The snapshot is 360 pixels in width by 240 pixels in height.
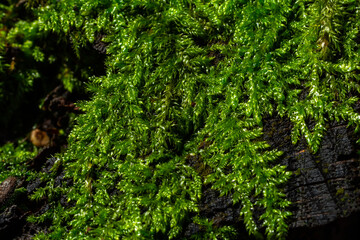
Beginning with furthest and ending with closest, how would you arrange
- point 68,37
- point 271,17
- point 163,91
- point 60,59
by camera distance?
point 60,59, point 68,37, point 163,91, point 271,17

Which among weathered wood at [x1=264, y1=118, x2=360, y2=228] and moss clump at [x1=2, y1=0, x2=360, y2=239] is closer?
weathered wood at [x1=264, y1=118, x2=360, y2=228]

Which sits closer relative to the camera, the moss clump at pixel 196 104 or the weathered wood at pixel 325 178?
the weathered wood at pixel 325 178

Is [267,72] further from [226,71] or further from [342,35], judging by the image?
[342,35]

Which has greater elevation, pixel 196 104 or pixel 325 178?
pixel 196 104

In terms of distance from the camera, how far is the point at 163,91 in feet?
6.40

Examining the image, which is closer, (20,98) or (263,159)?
(263,159)

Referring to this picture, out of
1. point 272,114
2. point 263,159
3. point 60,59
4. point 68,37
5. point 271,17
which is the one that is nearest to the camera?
point 263,159

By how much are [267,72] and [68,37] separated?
166 cm

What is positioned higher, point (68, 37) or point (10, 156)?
point (68, 37)

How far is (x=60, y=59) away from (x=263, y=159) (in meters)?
2.24

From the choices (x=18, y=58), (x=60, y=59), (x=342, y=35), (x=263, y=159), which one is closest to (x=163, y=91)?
(x=263, y=159)

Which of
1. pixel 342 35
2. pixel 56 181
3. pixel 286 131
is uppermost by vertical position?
pixel 342 35

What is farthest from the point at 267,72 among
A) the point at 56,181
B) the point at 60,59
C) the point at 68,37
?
the point at 60,59

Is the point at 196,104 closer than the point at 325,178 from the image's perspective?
No
